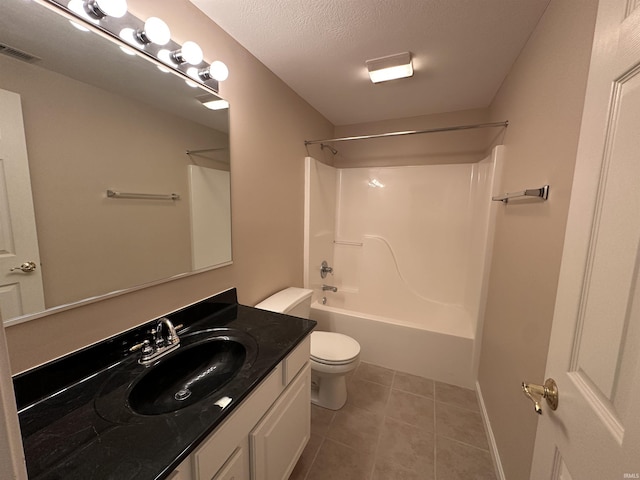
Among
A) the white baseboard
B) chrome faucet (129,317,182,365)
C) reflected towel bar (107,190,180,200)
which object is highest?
reflected towel bar (107,190,180,200)

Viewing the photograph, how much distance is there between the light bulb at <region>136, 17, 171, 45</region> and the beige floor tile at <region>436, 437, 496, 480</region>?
245cm

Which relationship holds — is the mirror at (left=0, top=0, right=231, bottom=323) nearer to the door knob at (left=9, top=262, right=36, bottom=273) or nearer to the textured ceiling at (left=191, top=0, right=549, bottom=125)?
the door knob at (left=9, top=262, right=36, bottom=273)

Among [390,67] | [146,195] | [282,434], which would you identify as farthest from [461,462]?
[390,67]

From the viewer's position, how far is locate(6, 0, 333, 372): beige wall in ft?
2.86

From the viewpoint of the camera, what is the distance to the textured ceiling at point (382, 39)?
121cm

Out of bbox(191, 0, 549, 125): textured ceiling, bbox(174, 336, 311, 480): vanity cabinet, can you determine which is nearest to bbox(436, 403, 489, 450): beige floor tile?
bbox(174, 336, 311, 480): vanity cabinet

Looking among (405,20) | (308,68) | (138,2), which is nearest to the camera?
(138,2)

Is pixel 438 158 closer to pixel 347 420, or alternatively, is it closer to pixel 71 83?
pixel 347 420

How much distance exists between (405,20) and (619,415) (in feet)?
5.40

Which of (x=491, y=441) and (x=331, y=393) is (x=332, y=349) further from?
(x=491, y=441)

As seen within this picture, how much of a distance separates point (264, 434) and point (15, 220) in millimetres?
1079

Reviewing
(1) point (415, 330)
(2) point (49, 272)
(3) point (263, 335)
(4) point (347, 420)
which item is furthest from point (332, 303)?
(2) point (49, 272)

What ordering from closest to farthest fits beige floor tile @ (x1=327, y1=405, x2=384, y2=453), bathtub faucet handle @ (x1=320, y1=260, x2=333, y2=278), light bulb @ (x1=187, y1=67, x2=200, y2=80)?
light bulb @ (x1=187, y1=67, x2=200, y2=80) < beige floor tile @ (x1=327, y1=405, x2=384, y2=453) < bathtub faucet handle @ (x1=320, y1=260, x2=333, y2=278)

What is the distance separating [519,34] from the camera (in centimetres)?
136
